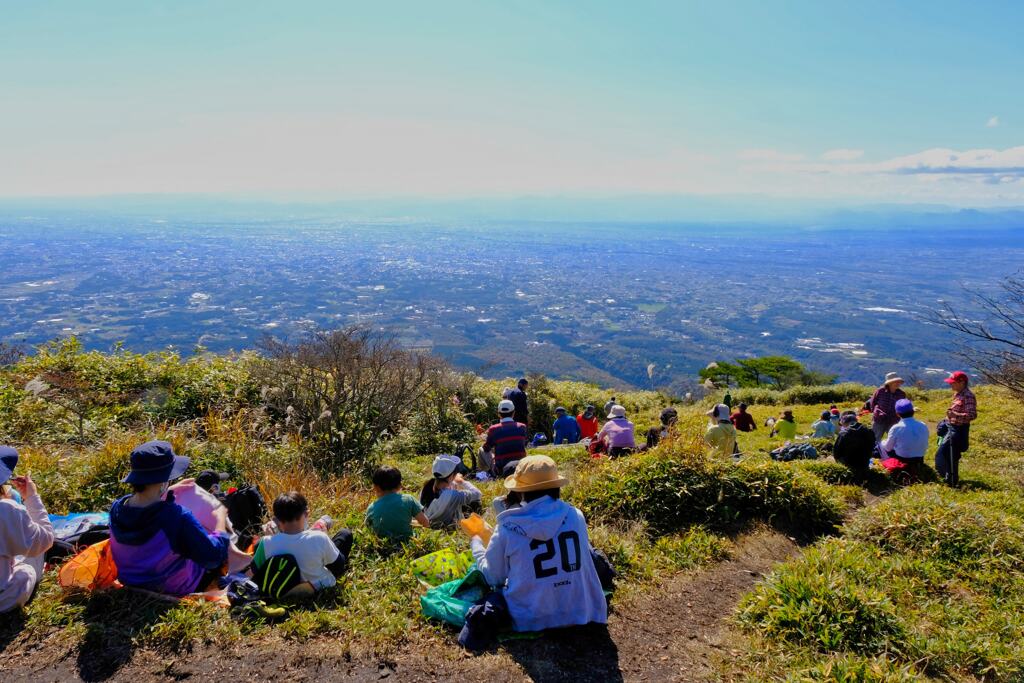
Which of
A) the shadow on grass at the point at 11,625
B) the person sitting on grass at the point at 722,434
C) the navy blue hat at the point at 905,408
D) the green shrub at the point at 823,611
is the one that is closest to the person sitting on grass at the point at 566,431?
the person sitting on grass at the point at 722,434

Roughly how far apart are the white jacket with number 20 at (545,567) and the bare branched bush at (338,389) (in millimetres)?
5257

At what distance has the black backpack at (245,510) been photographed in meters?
4.96

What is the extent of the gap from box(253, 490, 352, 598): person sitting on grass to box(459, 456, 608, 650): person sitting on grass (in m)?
1.13

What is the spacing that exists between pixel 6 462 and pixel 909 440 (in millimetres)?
8907

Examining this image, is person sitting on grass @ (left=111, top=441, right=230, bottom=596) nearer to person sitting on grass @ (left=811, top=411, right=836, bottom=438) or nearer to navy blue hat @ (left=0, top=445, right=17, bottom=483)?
navy blue hat @ (left=0, top=445, right=17, bottom=483)

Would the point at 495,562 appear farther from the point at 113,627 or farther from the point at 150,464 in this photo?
the point at 113,627

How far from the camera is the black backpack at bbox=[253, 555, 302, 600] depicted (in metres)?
3.74

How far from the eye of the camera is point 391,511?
15.5 feet

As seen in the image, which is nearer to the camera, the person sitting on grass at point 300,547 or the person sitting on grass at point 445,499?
the person sitting on grass at point 300,547

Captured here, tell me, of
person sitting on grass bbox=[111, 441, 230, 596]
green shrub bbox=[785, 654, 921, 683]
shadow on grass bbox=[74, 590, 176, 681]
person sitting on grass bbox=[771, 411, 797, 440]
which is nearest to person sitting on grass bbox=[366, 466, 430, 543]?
person sitting on grass bbox=[111, 441, 230, 596]

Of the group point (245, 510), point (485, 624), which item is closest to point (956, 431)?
point (485, 624)

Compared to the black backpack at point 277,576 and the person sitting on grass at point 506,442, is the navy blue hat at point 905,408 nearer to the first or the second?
the person sitting on grass at point 506,442

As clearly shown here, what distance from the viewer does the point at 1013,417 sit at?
11.0m

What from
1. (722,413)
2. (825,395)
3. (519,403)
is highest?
(722,413)
